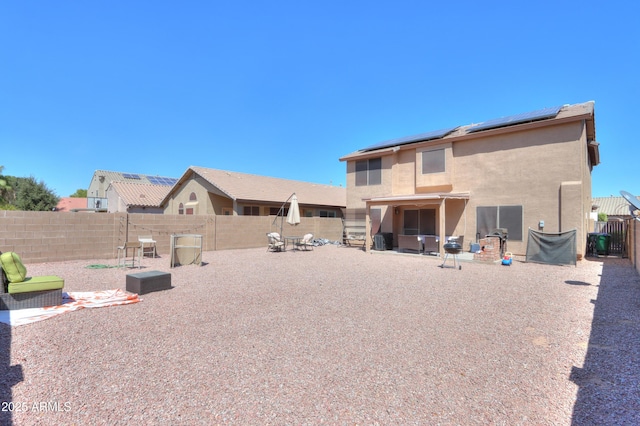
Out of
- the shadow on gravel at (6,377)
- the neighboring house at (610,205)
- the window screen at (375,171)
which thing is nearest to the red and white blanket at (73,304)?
the shadow on gravel at (6,377)

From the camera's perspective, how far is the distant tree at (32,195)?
2927cm

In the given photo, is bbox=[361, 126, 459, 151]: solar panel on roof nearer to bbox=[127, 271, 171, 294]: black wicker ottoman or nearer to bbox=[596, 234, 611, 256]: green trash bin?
bbox=[596, 234, 611, 256]: green trash bin

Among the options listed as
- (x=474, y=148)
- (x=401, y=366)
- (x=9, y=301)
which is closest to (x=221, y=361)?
(x=401, y=366)

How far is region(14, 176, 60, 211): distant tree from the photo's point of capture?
29.3 m

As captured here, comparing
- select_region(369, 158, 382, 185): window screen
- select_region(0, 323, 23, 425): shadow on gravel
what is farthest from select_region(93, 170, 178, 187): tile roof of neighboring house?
select_region(0, 323, 23, 425): shadow on gravel

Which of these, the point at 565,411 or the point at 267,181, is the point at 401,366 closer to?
the point at 565,411

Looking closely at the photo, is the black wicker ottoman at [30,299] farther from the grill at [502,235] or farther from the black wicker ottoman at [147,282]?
the grill at [502,235]

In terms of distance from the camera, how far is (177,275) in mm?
9164

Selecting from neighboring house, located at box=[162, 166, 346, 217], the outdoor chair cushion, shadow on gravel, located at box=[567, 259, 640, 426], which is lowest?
shadow on gravel, located at box=[567, 259, 640, 426]

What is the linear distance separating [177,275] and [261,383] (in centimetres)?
700

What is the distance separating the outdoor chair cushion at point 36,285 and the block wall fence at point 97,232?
282 inches

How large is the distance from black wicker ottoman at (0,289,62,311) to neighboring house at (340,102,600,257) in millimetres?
12296

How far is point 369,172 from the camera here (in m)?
18.6

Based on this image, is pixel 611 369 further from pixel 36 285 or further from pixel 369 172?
pixel 369 172
